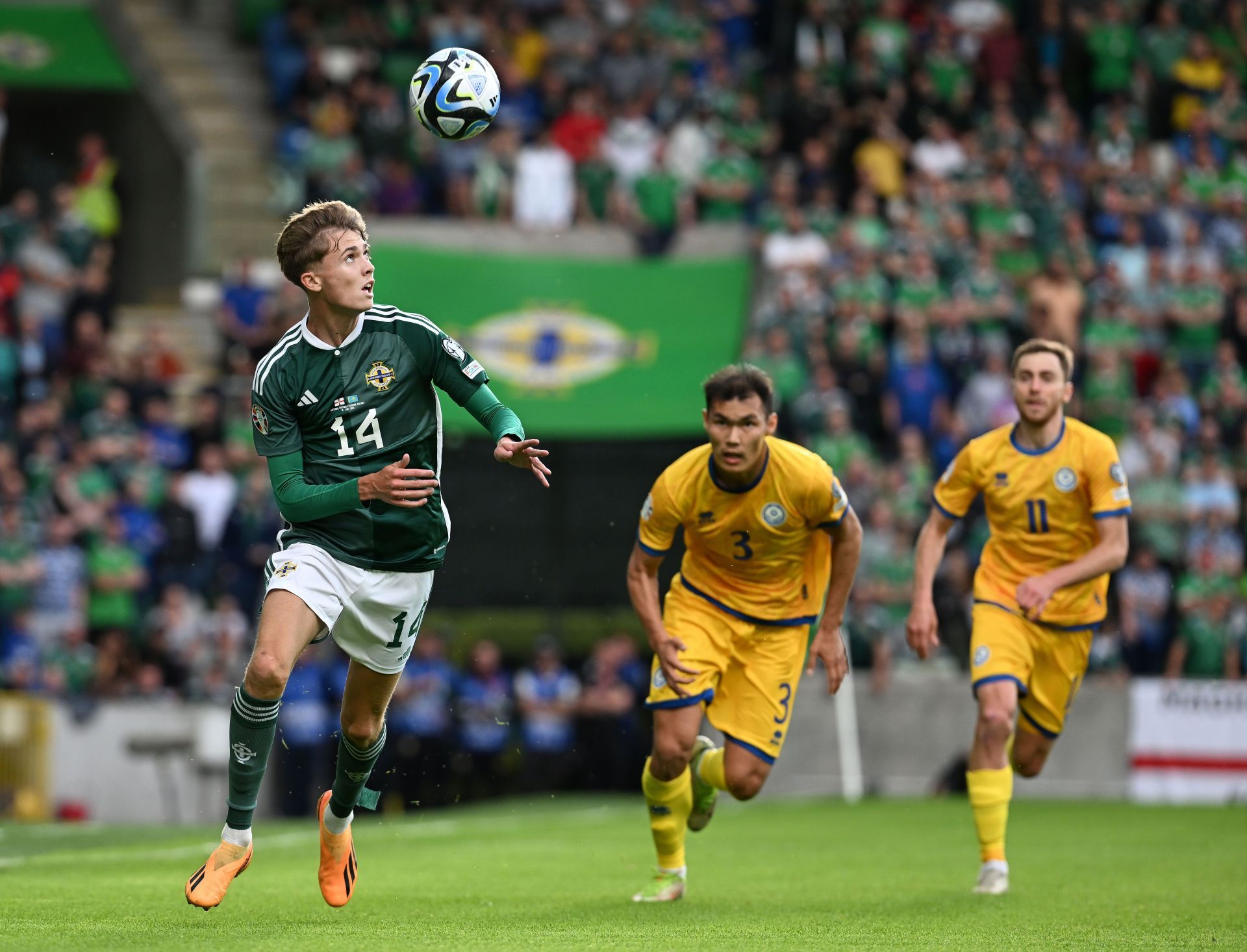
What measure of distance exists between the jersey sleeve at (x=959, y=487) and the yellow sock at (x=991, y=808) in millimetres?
1349

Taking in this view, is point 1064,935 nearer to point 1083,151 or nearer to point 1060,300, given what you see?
point 1060,300

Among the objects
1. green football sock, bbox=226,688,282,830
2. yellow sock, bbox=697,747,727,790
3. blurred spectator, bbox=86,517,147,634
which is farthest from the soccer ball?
blurred spectator, bbox=86,517,147,634

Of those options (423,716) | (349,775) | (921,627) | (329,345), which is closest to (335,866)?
(349,775)

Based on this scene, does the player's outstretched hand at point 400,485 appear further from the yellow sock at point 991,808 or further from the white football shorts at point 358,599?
the yellow sock at point 991,808

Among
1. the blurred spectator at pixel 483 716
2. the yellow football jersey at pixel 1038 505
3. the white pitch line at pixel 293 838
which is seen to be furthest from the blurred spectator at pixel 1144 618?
the yellow football jersey at pixel 1038 505

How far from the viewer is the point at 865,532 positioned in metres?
18.7

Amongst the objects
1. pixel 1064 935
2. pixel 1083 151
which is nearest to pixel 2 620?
pixel 1064 935

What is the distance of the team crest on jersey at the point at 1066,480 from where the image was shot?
32.4ft

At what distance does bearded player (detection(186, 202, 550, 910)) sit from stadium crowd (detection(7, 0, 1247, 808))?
30.2 feet

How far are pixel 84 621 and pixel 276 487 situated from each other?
10478mm

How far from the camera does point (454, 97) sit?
30.7 ft

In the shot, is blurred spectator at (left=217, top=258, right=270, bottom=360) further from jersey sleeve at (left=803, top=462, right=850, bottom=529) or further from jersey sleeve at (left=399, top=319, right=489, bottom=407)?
jersey sleeve at (left=399, top=319, right=489, bottom=407)

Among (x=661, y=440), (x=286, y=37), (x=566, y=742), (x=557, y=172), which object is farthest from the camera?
(x=286, y=37)

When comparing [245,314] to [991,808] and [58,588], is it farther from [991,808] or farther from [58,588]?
[991,808]
